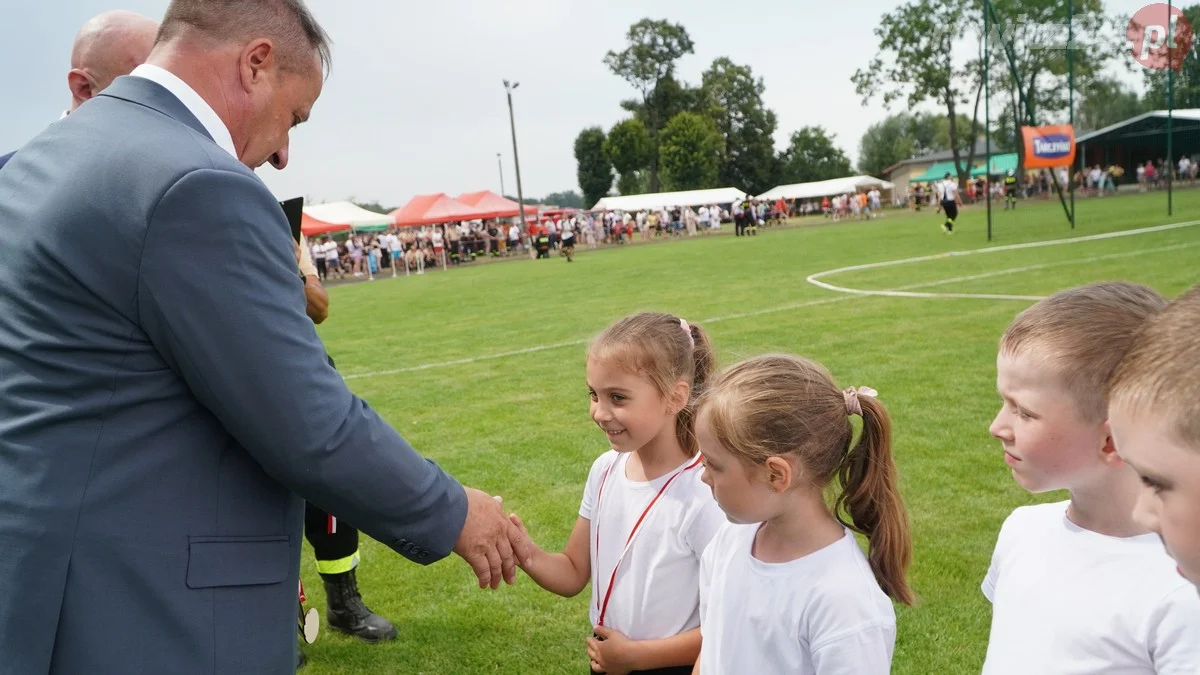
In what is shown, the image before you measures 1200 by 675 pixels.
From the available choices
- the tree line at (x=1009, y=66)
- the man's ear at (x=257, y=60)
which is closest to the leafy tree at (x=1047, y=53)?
the tree line at (x=1009, y=66)

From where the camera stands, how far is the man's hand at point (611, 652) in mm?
2770

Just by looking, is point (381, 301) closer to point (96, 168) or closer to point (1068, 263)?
point (1068, 263)

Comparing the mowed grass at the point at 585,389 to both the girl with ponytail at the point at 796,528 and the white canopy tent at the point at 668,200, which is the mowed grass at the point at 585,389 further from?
the white canopy tent at the point at 668,200

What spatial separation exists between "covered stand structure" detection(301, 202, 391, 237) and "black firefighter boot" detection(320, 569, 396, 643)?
42.4m

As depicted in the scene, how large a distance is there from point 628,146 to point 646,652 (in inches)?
3414

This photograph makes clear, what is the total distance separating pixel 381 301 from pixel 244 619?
74.3ft

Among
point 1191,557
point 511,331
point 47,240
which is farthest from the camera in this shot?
point 511,331

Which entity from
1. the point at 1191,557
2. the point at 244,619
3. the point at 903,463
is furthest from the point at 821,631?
the point at 903,463

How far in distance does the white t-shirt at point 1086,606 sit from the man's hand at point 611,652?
1026mm

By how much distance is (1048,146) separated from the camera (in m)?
25.8

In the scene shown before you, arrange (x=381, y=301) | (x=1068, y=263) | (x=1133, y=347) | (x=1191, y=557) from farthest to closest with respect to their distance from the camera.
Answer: (x=381, y=301) < (x=1068, y=263) < (x=1133, y=347) < (x=1191, y=557)

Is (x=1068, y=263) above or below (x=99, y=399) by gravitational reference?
below

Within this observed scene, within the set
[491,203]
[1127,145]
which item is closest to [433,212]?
[491,203]

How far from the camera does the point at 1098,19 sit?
46.6 m
